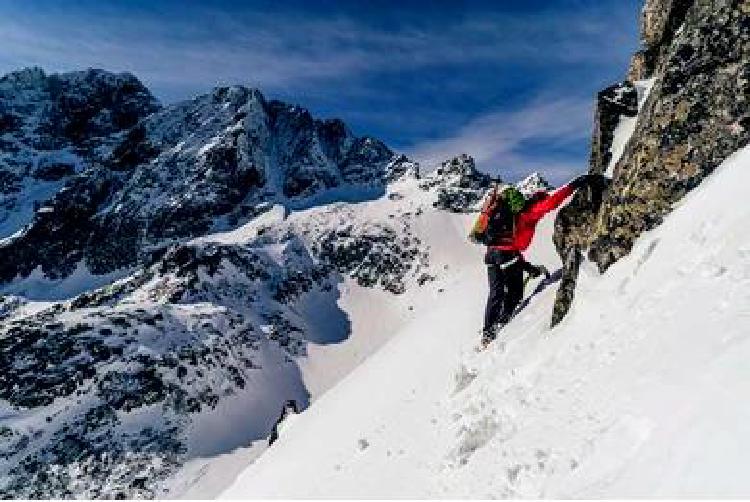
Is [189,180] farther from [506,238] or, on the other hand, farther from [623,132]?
[623,132]

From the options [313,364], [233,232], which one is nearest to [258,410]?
[313,364]

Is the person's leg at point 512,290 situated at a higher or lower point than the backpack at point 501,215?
lower

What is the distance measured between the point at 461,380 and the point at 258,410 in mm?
77947

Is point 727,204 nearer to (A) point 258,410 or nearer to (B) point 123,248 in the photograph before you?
(A) point 258,410

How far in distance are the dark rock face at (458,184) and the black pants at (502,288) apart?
131320 millimetres

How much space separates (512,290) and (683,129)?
5.53 m

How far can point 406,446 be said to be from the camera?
1381 cm

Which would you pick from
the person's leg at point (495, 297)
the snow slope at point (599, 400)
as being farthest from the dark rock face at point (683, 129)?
the person's leg at point (495, 297)

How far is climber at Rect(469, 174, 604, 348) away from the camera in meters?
16.4

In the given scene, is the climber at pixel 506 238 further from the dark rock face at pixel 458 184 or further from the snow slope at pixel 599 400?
the dark rock face at pixel 458 184

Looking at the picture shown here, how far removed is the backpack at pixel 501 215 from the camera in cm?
1639

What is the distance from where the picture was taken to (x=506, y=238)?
653 inches

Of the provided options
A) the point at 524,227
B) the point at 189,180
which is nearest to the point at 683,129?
the point at 524,227

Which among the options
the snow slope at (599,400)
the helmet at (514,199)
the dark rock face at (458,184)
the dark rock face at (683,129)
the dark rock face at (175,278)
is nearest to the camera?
the snow slope at (599,400)
